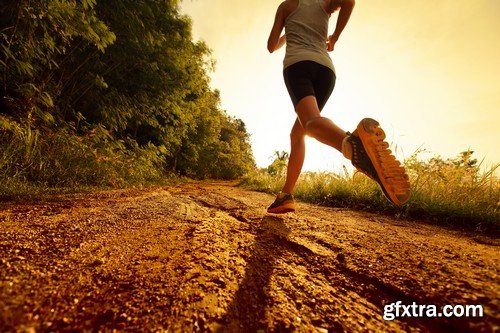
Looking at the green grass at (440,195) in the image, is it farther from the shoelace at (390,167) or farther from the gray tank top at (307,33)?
the gray tank top at (307,33)

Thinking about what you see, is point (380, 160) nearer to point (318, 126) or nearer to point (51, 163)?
point (318, 126)

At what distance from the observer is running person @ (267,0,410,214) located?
128 cm

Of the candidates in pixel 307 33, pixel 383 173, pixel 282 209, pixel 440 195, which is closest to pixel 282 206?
pixel 282 209

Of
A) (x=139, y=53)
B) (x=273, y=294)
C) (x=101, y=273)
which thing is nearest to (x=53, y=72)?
(x=139, y=53)

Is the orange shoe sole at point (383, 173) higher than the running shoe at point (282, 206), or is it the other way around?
the orange shoe sole at point (383, 173)

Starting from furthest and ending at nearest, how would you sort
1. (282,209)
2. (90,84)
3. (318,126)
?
(90,84)
(282,209)
(318,126)

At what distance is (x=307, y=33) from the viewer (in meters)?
1.95

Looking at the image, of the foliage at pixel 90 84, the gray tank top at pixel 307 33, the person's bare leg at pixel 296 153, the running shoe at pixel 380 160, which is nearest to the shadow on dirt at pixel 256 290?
the running shoe at pixel 380 160

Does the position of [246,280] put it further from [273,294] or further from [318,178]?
[318,178]

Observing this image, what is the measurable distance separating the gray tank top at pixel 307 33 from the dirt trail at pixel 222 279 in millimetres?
1376

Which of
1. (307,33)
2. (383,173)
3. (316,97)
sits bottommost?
(383,173)

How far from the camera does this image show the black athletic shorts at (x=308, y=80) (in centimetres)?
173

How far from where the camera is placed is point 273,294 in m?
0.70

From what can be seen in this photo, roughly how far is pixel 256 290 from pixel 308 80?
151 cm
